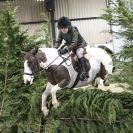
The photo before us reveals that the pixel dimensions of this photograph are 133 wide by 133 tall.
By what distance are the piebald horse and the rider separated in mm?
122

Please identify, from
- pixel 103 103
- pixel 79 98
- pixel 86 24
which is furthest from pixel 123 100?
pixel 86 24

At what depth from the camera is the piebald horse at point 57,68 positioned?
17.7 ft

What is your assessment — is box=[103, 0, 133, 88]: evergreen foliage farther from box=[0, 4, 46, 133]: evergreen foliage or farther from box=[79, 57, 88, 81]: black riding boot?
box=[79, 57, 88, 81]: black riding boot

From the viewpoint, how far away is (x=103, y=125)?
438 cm

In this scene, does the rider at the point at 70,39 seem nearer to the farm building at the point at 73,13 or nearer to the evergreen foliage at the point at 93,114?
the evergreen foliage at the point at 93,114

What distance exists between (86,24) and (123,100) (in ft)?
58.0

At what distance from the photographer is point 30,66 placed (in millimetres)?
5418

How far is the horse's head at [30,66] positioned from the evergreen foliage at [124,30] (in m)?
1.95

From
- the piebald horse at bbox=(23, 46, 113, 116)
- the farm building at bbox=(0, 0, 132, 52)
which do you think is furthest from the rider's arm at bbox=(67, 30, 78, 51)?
the farm building at bbox=(0, 0, 132, 52)

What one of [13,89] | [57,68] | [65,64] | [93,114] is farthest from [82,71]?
[93,114]

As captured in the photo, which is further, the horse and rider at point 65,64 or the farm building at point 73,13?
the farm building at point 73,13

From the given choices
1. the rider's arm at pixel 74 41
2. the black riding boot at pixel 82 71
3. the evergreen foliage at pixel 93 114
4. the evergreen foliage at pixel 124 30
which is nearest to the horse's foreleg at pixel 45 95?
the evergreen foliage at pixel 93 114

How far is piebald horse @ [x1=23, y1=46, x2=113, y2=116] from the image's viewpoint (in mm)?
5391

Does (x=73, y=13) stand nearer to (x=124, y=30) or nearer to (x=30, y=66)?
(x=30, y=66)
